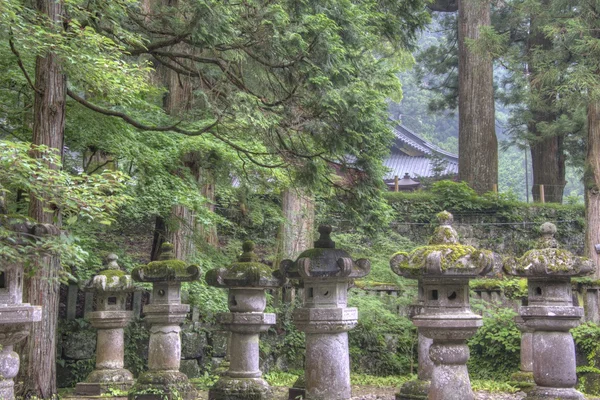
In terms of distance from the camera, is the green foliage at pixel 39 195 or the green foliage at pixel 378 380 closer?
the green foliage at pixel 39 195

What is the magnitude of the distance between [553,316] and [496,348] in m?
5.53

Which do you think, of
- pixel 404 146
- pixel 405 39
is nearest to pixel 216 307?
pixel 405 39

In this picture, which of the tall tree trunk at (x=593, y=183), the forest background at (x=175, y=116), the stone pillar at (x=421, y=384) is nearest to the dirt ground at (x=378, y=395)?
the stone pillar at (x=421, y=384)

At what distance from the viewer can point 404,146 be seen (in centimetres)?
2986

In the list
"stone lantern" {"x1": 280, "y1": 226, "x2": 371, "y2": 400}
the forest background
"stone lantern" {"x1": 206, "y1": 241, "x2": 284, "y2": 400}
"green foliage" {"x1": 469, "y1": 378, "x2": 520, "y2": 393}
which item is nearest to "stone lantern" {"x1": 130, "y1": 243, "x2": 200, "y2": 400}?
"stone lantern" {"x1": 206, "y1": 241, "x2": 284, "y2": 400}

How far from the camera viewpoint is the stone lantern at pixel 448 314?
6.46m

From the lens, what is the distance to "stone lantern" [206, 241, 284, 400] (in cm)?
855

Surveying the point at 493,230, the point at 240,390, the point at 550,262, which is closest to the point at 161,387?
the point at 240,390

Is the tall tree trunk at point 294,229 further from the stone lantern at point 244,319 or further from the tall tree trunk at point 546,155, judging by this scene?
the tall tree trunk at point 546,155

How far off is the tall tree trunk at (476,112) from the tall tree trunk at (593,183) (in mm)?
6229

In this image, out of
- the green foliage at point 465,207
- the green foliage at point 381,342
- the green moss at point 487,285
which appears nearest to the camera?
the green foliage at point 381,342

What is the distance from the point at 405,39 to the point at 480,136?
28.5ft

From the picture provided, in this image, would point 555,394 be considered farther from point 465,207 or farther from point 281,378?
point 465,207

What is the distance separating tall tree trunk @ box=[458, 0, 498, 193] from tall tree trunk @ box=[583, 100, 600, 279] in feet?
20.4
